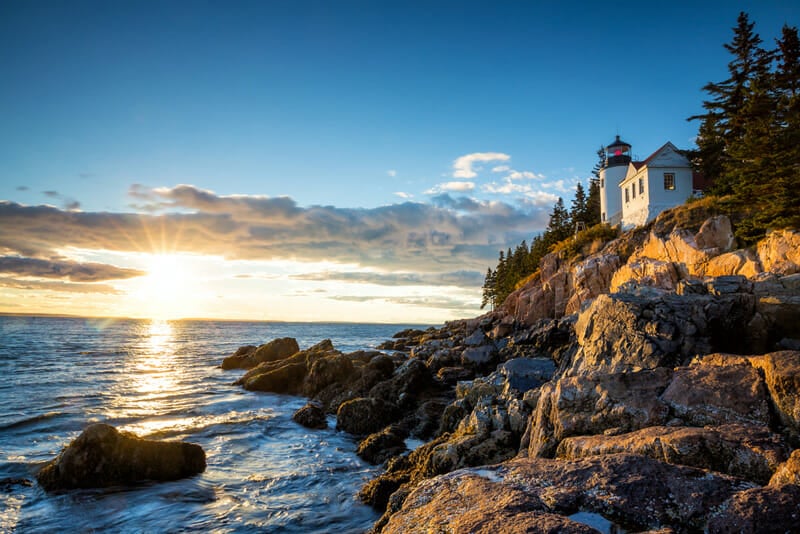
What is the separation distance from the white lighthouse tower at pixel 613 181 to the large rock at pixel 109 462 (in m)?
40.5

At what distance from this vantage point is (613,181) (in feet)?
143

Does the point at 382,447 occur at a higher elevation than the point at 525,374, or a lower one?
lower

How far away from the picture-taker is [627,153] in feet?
149

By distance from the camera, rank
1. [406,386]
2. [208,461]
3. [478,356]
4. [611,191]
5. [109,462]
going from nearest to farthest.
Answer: [109,462], [208,461], [406,386], [478,356], [611,191]

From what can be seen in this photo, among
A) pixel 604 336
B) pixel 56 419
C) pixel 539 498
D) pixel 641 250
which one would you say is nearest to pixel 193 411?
pixel 56 419

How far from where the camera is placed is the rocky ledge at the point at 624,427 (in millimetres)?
4293

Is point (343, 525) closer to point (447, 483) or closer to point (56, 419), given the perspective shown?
point (447, 483)

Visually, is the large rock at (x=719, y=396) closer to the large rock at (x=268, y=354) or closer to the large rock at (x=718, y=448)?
the large rock at (x=718, y=448)

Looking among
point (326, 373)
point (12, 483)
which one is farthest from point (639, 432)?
point (326, 373)

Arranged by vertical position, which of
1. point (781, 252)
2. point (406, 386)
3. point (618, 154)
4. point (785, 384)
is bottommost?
point (406, 386)

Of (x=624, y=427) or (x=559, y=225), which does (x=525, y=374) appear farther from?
(x=559, y=225)

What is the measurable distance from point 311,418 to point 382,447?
498 cm

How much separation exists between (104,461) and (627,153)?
161 feet

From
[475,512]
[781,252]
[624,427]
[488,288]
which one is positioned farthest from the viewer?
[488,288]
